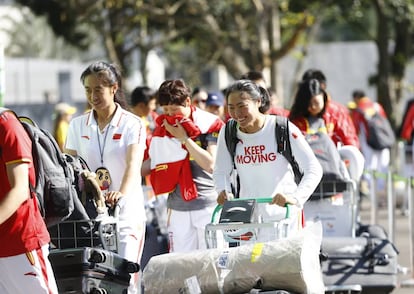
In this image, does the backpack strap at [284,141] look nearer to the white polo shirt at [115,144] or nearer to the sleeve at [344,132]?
the white polo shirt at [115,144]

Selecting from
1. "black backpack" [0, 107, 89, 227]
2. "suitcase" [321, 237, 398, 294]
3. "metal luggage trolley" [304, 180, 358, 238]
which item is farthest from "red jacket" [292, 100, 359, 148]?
"black backpack" [0, 107, 89, 227]

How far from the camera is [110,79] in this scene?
850 centimetres

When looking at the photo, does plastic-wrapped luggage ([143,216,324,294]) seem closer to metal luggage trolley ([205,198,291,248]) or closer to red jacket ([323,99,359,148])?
metal luggage trolley ([205,198,291,248])

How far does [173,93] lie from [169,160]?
593 mm

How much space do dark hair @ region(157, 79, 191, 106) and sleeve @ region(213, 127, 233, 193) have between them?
1.02m

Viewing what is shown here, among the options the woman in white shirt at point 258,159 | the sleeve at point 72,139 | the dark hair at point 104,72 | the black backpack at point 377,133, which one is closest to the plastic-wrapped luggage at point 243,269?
the woman in white shirt at point 258,159

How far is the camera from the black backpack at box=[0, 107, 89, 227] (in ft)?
21.3

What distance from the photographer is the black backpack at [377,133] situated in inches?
827

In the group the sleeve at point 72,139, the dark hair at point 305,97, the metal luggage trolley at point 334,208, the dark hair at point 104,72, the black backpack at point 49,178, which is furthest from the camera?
the dark hair at point 305,97

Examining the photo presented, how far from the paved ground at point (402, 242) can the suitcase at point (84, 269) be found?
489 cm

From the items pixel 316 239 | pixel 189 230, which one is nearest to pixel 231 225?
pixel 316 239

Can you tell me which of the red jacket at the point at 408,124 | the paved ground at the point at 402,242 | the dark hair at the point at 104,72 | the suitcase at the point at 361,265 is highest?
the dark hair at the point at 104,72

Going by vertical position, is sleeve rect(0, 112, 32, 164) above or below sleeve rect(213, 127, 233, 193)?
Answer: above

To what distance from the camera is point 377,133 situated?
2109 cm
